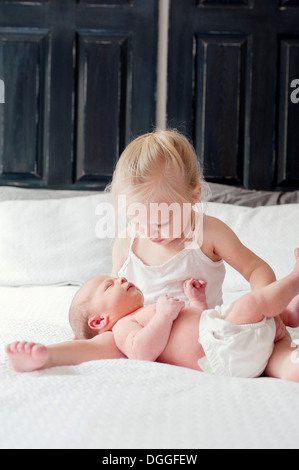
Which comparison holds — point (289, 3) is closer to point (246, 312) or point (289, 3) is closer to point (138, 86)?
point (138, 86)

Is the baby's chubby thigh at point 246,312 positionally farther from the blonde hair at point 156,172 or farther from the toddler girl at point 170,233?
the blonde hair at point 156,172

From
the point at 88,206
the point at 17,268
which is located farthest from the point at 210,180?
the point at 17,268

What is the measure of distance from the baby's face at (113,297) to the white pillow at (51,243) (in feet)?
2.49

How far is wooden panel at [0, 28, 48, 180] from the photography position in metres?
2.88

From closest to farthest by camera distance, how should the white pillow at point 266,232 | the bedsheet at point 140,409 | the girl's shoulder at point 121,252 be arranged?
1. the bedsheet at point 140,409
2. the girl's shoulder at point 121,252
3. the white pillow at point 266,232

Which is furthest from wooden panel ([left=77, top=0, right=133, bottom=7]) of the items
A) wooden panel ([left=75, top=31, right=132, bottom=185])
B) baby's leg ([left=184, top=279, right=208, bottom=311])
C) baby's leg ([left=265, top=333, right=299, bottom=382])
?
baby's leg ([left=265, top=333, right=299, bottom=382])

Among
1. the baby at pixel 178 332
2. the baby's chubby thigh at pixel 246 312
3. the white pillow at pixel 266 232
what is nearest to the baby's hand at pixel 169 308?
the baby at pixel 178 332

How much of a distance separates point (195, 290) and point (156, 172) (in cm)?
30

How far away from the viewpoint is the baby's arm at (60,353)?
114 centimetres

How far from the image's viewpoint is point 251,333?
120cm

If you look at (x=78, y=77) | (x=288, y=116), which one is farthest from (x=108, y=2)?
(x=288, y=116)

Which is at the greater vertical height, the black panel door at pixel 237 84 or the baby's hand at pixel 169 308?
the black panel door at pixel 237 84

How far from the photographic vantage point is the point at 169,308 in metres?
1.27
